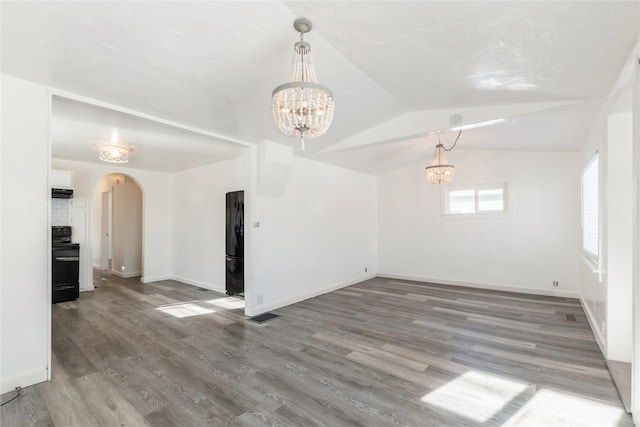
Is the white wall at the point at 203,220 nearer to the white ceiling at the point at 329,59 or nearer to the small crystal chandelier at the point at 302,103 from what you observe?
the white ceiling at the point at 329,59

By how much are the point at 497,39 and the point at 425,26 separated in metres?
0.53

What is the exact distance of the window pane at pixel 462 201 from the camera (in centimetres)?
627

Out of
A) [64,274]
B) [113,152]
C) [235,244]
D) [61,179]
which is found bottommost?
[64,274]

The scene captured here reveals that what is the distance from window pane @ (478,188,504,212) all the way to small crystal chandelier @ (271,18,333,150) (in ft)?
17.3

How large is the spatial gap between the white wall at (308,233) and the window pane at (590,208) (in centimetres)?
395

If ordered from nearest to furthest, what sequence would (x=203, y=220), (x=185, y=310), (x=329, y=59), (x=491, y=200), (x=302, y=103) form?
1. (x=302, y=103)
2. (x=329, y=59)
3. (x=185, y=310)
4. (x=491, y=200)
5. (x=203, y=220)

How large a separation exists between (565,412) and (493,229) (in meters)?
4.35

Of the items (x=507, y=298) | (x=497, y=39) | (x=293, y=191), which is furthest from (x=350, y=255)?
(x=497, y=39)

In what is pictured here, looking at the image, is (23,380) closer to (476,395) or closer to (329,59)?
(476,395)

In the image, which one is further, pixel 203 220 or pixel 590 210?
pixel 203 220

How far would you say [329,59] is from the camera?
8.93 feet

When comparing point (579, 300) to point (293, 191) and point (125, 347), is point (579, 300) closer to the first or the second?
point (293, 191)

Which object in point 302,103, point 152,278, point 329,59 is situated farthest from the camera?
point 152,278

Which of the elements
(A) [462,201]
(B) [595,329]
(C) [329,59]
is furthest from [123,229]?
(B) [595,329]
